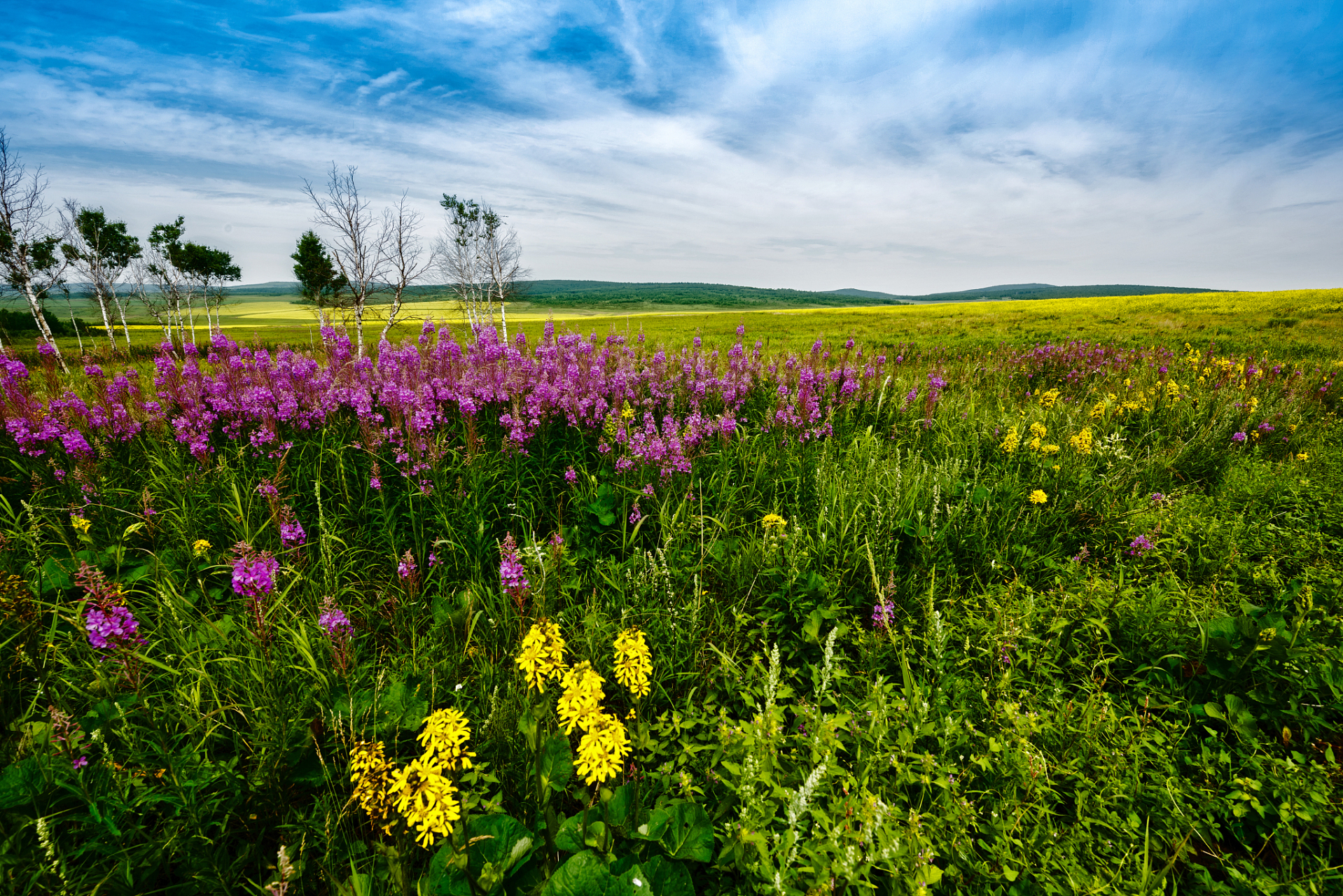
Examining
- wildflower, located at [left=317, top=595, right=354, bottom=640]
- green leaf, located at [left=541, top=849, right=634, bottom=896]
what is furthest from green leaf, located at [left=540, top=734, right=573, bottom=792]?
wildflower, located at [left=317, top=595, right=354, bottom=640]

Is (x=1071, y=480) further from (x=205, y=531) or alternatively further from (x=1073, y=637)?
(x=205, y=531)

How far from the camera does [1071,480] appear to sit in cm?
450

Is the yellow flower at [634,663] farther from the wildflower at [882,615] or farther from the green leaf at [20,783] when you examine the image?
the green leaf at [20,783]

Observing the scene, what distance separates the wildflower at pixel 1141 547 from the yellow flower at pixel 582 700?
4.32 m

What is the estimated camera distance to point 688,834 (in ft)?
5.24

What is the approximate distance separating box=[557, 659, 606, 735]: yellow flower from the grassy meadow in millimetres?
13

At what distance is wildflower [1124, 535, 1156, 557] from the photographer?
3.65 metres

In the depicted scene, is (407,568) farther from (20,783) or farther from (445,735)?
(445,735)

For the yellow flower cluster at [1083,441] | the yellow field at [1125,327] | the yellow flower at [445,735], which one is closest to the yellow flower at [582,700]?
the yellow flower at [445,735]

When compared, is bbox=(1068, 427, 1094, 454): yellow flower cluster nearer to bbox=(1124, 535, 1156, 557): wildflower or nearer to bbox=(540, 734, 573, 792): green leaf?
bbox=(1124, 535, 1156, 557): wildflower

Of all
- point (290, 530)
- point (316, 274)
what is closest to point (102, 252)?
point (316, 274)

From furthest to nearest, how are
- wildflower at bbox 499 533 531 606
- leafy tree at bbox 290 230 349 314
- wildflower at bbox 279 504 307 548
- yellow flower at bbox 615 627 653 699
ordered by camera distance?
leafy tree at bbox 290 230 349 314
wildflower at bbox 279 504 307 548
wildflower at bbox 499 533 531 606
yellow flower at bbox 615 627 653 699

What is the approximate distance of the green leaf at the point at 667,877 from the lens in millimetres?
1434

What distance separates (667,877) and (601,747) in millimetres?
483
